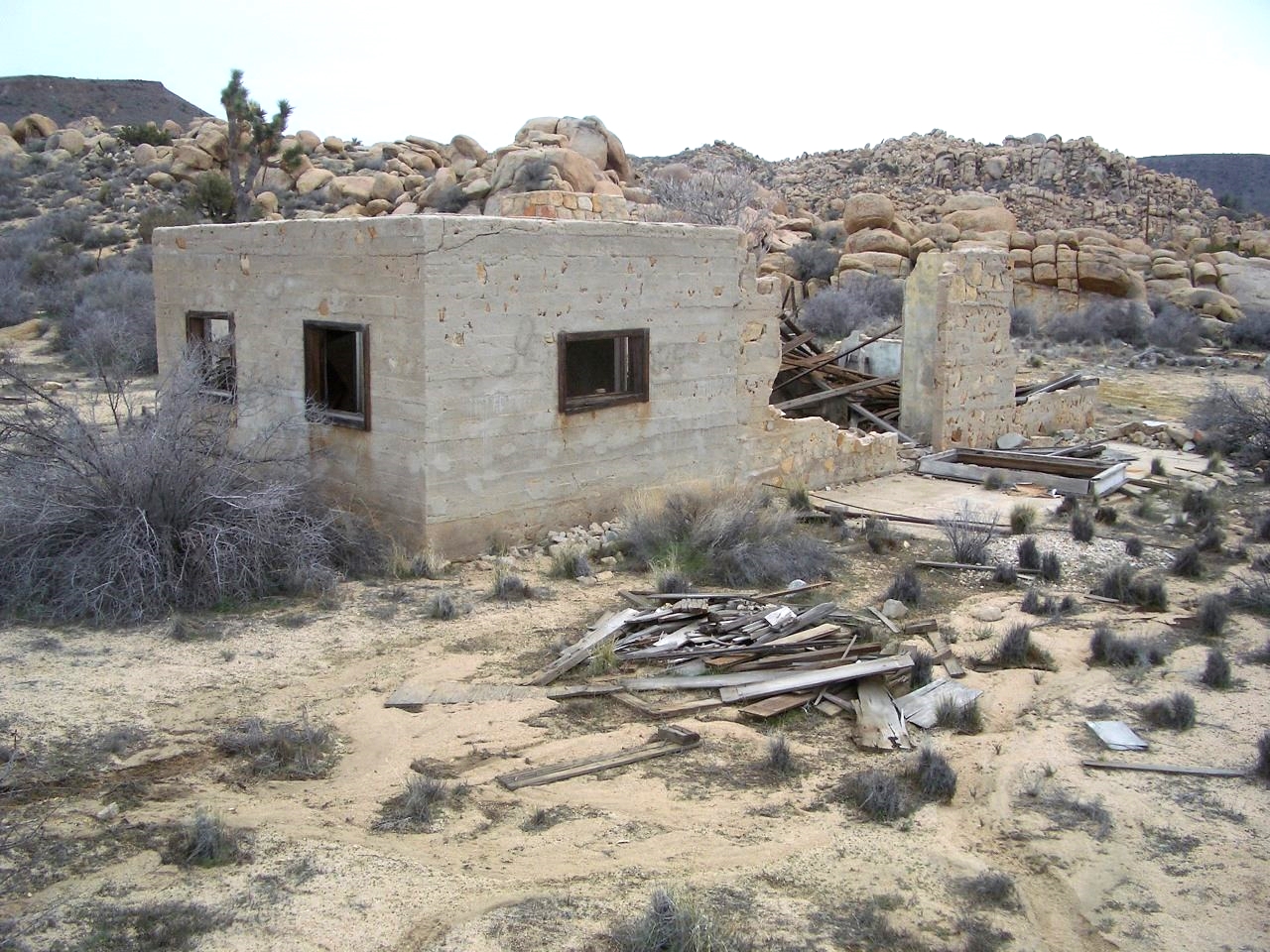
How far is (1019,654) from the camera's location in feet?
24.8

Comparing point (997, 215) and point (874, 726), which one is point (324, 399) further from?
point (997, 215)

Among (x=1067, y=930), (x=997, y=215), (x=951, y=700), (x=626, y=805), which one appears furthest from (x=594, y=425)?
(x=997, y=215)

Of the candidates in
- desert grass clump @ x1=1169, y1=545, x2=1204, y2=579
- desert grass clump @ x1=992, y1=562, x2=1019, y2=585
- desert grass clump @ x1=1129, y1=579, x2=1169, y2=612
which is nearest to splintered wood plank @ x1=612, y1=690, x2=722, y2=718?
desert grass clump @ x1=992, y1=562, x2=1019, y2=585

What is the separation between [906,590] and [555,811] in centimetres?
435

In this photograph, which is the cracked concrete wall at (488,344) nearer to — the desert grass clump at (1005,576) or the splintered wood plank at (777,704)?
the desert grass clump at (1005,576)

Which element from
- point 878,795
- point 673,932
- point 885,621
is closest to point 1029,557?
point 885,621

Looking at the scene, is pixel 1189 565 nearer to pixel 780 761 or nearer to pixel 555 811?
pixel 780 761

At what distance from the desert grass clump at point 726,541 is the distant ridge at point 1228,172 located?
70286mm

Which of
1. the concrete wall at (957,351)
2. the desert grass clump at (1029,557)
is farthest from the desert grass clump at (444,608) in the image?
the concrete wall at (957,351)

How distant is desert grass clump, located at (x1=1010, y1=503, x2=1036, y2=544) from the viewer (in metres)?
11.1

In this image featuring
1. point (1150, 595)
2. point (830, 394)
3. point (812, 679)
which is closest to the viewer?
point (812, 679)

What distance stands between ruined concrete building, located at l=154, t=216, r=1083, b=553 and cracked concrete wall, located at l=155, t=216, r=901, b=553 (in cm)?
2

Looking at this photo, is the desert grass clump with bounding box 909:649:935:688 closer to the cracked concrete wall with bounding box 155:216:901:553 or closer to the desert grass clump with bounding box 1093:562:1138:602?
the desert grass clump with bounding box 1093:562:1138:602

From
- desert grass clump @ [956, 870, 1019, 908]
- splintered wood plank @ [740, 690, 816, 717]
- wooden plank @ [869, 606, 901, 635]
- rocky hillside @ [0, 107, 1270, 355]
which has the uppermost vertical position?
rocky hillside @ [0, 107, 1270, 355]
